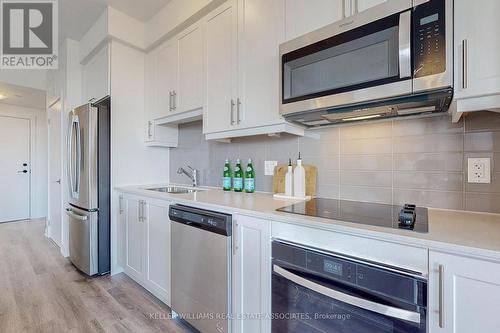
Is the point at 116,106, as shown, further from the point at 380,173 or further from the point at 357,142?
the point at 380,173

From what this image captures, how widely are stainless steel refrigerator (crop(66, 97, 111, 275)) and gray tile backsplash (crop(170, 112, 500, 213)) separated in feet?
5.57

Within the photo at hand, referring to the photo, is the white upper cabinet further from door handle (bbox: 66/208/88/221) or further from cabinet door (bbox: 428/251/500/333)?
door handle (bbox: 66/208/88/221)

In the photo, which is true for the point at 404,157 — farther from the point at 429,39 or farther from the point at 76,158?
the point at 76,158

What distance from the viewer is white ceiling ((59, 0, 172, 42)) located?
7.67ft

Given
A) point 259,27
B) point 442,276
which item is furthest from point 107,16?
point 442,276

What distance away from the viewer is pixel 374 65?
1137mm

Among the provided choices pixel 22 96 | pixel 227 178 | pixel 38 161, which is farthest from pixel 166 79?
pixel 38 161

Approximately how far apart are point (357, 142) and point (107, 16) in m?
2.61

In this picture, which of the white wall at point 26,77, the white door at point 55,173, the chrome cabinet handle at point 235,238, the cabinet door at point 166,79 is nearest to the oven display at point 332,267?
the chrome cabinet handle at point 235,238

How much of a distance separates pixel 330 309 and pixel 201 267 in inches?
32.4

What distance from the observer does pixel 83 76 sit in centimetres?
311

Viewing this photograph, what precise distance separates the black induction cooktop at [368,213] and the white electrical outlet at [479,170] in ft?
0.87

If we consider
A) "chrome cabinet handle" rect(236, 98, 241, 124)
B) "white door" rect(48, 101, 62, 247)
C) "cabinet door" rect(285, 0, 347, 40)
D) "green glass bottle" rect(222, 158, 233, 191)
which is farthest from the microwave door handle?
"white door" rect(48, 101, 62, 247)

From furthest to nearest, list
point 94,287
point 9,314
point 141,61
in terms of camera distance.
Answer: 1. point 141,61
2. point 94,287
3. point 9,314
